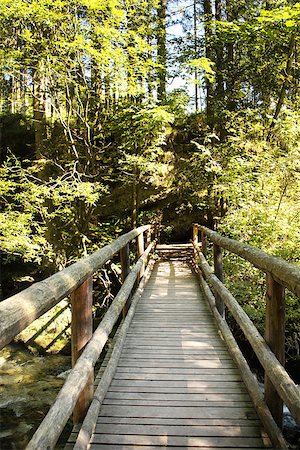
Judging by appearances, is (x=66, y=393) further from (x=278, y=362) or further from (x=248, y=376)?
(x=248, y=376)

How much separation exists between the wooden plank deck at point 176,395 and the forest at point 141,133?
302cm

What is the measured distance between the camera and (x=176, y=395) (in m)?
2.86

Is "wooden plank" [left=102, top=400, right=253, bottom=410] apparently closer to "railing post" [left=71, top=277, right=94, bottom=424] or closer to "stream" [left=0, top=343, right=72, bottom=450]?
"railing post" [left=71, top=277, right=94, bottom=424]

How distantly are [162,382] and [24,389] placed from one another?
455cm

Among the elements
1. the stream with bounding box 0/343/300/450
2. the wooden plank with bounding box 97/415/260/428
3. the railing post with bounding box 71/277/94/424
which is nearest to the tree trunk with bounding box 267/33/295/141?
the stream with bounding box 0/343/300/450

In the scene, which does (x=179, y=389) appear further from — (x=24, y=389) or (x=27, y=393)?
(x=24, y=389)

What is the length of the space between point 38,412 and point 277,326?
5.01 m

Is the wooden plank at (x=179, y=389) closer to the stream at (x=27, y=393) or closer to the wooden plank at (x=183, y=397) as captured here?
the wooden plank at (x=183, y=397)

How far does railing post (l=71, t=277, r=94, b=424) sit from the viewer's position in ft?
7.43

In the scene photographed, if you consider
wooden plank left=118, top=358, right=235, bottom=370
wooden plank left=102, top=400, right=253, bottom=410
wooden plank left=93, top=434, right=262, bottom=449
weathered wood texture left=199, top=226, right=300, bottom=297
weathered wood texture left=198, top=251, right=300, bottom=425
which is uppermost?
weathered wood texture left=199, top=226, right=300, bottom=297

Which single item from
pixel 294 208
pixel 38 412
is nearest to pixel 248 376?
pixel 38 412

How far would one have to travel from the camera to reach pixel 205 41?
36.8ft

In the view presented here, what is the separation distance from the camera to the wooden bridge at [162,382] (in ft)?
5.64

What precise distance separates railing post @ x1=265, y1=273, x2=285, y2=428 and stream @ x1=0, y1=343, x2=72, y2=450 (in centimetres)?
430
